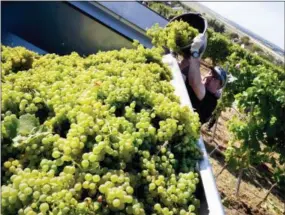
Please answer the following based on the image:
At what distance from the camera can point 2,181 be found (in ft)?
4.87

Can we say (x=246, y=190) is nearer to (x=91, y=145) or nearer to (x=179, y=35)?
(x=179, y=35)

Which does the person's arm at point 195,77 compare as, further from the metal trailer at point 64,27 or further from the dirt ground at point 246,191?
the metal trailer at point 64,27

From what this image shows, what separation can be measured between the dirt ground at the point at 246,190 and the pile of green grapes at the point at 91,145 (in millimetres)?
4387

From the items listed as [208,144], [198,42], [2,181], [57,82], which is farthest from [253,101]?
[2,181]

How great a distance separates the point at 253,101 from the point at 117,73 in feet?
15.7

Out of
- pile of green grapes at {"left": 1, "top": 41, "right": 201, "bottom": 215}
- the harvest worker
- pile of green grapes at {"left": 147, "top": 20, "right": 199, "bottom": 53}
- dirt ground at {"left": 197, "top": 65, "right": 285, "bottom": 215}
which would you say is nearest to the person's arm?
the harvest worker

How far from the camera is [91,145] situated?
1.57 meters

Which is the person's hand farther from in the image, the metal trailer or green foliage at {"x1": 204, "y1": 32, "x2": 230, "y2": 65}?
green foliage at {"x1": 204, "y1": 32, "x2": 230, "y2": 65}

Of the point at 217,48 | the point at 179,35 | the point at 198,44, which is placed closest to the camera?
the point at 198,44

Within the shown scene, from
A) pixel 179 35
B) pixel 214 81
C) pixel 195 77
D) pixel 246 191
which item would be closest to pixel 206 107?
pixel 214 81

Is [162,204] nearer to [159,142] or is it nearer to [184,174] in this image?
[184,174]

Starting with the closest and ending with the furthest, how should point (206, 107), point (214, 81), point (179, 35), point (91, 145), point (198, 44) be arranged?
point (91, 145)
point (198, 44)
point (179, 35)
point (206, 107)
point (214, 81)

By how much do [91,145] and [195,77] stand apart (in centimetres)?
204

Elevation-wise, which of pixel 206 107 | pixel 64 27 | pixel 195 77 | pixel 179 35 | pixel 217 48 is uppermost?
pixel 179 35
